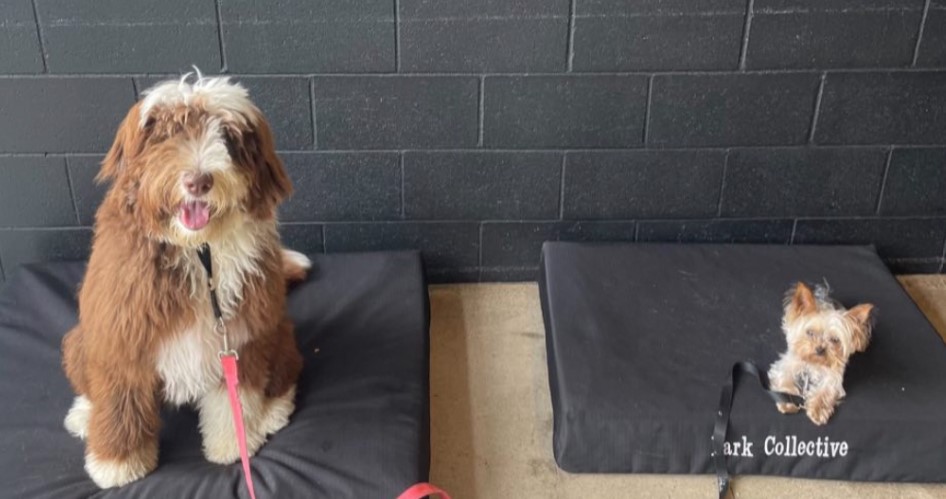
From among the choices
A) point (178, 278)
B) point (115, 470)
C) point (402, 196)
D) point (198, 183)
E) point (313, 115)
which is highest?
point (198, 183)

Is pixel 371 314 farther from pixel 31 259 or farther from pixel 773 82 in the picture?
pixel 773 82

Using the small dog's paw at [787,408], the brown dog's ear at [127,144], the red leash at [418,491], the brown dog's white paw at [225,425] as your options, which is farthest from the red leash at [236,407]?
the small dog's paw at [787,408]

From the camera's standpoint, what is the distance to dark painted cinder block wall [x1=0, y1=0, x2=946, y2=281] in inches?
94.3

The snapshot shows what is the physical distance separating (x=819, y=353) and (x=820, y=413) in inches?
5.2

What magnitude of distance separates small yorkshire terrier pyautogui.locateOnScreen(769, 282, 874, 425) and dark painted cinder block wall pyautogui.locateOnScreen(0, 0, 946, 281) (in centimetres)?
70

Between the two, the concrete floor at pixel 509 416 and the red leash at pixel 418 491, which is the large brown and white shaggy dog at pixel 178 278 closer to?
the red leash at pixel 418 491

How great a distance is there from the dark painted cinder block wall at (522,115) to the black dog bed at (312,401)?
243mm

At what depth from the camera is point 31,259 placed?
8.76 ft

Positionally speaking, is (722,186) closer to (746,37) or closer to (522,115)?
(746,37)

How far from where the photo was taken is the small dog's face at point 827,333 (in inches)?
77.7

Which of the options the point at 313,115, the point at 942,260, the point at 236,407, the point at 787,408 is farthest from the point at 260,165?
the point at 942,260

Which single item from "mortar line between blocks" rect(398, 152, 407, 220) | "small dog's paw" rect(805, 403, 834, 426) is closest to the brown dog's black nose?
"mortar line between blocks" rect(398, 152, 407, 220)

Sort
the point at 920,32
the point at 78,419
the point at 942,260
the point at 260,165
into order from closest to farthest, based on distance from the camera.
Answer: the point at 260,165 → the point at 78,419 → the point at 920,32 → the point at 942,260

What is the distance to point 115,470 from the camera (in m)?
1.79
